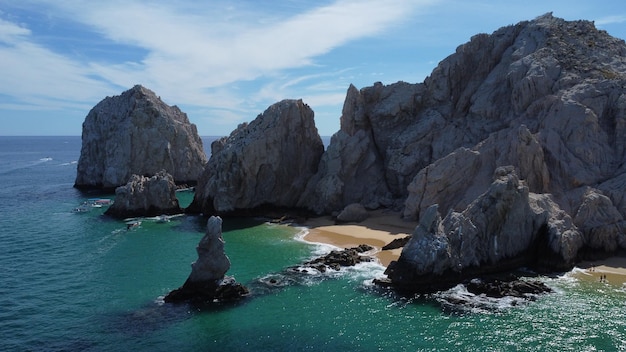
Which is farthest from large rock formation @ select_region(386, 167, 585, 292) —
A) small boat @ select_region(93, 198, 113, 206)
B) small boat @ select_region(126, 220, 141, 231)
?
small boat @ select_region(93, 198, 113, 206)

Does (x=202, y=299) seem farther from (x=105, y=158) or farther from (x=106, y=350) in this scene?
(x=105, y=158)

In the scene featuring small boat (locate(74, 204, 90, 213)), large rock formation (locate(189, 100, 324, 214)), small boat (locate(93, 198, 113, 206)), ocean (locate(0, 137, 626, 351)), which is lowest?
ocean (locate(0, 137, 626, 351))

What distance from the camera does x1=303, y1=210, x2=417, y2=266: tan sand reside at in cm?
5522

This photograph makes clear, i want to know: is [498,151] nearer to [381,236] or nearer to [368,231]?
[381,236]

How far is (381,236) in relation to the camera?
57531 millimetres

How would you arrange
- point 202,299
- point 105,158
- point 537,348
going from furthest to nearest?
point 105,158 → point 202,299 → point 537,348

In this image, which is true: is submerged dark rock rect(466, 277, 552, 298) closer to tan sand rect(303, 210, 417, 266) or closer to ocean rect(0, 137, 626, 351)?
ocean rect(0, 137, 626, 351)

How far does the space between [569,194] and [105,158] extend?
90.3 meters

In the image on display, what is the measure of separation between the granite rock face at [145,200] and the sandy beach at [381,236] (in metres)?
23.2

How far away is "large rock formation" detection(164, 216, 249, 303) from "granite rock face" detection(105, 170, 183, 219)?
125ft

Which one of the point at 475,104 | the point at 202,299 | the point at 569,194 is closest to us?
the point at 202,299

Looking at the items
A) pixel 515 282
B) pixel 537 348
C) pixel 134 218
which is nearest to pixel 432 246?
pixel 515 282

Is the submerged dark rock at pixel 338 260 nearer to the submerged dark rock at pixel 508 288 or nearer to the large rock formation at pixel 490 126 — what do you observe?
the submerged dark rock at pixel 508 288

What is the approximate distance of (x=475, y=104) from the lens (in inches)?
2648
